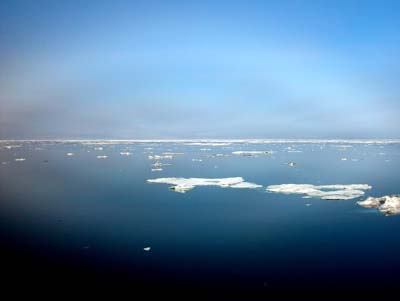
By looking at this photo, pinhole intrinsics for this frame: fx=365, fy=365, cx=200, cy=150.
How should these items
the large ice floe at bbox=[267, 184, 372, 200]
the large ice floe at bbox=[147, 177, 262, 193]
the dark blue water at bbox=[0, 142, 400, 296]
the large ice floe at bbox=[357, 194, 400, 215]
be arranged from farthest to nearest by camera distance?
the large ice floe at bbox=[147, 177, 262, 193]
the large ice floe at bbox=[267, 184, 372, 200]
the large ice floe at bbox=[357, 194, 400, 215]
the dark blue water at bbox=[0, 142, 400, 296]

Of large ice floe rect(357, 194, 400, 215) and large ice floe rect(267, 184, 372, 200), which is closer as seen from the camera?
large ice floe rect(357, 194, 400, 215)

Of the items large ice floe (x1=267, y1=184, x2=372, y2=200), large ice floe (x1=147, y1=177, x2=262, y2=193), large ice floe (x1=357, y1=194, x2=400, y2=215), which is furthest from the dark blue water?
large ice floe (x1=147, y1=177, x2=262, y2=193)

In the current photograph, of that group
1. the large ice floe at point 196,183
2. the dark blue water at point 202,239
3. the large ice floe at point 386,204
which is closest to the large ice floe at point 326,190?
the dark blue water at point 202,239

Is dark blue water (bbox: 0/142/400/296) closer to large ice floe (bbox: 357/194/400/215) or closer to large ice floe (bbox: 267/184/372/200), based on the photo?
large ice floe (bbox: 357/194/400/215)

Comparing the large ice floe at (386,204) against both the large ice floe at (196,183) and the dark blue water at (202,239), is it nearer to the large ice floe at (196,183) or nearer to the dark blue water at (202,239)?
the dark blue water at (202,239)

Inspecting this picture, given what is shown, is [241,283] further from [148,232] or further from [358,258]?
[148,232]

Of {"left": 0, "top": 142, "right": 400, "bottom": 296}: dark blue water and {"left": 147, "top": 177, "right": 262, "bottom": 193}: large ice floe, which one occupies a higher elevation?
{"left": 147, "top": 177, "right": 262, "bottom": 193}: large ice floe

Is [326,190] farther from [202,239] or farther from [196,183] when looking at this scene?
[202,239]

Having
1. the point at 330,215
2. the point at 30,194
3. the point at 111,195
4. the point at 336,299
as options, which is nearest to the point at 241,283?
the point at 336,299
